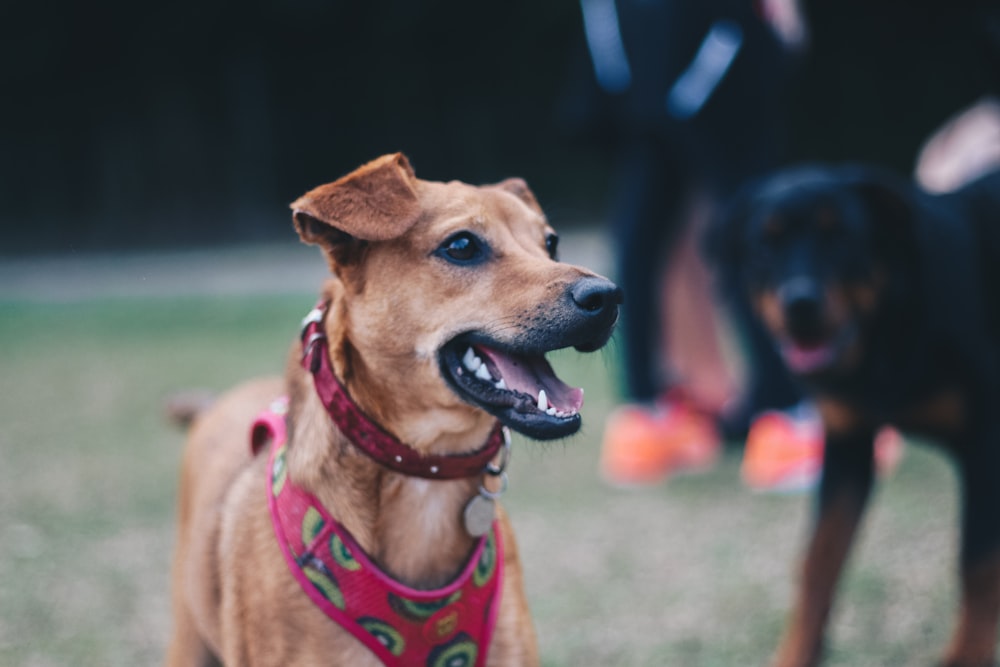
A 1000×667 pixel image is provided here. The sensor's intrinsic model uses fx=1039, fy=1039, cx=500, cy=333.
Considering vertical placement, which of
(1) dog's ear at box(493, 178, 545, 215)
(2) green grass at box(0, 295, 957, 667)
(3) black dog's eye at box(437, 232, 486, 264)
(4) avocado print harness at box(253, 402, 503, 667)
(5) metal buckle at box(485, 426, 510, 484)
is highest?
(1) dog's ear at box(493, 178, 545, 215)

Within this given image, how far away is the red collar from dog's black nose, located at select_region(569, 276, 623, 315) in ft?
1.23

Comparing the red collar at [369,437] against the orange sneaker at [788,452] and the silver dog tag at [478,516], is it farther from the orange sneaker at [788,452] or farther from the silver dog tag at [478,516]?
the orange sneaker at [788,452]

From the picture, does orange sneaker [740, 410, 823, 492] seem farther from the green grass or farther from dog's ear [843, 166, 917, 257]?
dog's ear [843, 166, 917, 257]

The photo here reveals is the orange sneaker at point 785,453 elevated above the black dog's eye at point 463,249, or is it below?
below

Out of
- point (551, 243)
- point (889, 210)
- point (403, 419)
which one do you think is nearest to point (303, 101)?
point (889, 210)

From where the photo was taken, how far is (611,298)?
1.82m

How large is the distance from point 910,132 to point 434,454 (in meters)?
14.0

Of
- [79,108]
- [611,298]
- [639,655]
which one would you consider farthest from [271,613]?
[79,108]

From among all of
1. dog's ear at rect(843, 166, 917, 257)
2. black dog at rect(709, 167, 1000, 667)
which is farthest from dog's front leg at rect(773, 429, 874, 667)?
dog's ear at rect(843, 166, 917, 257)

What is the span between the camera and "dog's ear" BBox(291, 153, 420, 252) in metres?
1.86

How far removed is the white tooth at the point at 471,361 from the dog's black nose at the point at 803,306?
3.74 feet

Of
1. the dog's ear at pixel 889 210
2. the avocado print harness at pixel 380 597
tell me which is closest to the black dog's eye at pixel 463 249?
the avocado print harness at pixel 380 597

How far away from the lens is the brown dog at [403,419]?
1.83m

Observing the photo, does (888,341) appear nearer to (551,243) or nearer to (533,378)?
(551,243)
